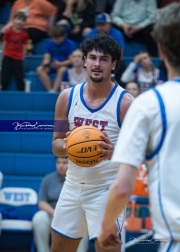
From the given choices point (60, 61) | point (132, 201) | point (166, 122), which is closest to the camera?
point (166, 122)

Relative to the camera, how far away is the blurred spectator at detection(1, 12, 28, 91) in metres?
11.4

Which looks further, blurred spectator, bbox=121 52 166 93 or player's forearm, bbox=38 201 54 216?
blurred spectator, bbox=121 52 166 93

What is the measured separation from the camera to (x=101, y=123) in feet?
17.8

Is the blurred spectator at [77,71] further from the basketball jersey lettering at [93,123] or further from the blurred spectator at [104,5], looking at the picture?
the basketball jersey lettering at [93,123]

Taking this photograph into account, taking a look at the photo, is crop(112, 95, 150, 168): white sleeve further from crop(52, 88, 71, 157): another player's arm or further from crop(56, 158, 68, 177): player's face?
crop(56, 158, 68, 177): player's face

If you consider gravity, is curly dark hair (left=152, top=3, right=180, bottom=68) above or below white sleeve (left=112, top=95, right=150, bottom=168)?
above

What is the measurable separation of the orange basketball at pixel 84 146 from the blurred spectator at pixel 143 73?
5747mm

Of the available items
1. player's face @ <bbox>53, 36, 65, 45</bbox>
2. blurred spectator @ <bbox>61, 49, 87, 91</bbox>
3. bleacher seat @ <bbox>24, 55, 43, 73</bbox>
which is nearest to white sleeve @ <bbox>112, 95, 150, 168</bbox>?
blurred spectator @ <bbox>61, 49, 87, 91</bbox>

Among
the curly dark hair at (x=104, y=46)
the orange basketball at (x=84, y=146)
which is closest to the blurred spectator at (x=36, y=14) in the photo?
the curly dark hair at (x=104, y=46)

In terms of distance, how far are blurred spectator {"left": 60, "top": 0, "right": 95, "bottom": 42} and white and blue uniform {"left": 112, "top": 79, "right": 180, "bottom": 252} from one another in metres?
9.15

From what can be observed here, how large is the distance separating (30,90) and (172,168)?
8578 mm

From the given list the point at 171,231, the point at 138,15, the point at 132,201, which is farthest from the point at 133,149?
the point at 138,15

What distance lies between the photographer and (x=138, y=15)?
12.2 m

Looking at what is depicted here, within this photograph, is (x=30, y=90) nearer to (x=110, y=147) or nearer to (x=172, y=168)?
(x=110, y=147)
